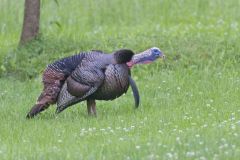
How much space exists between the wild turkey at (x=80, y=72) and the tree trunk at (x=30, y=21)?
3.96 m

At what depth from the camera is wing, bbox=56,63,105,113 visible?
10289 millimetres

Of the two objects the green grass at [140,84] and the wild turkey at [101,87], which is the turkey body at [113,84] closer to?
the wild turkey at [101,87]

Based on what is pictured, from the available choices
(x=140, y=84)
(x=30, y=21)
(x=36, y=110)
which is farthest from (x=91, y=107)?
(x=30, y=21)

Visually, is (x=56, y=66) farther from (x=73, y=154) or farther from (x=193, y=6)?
(x=193, y=6)

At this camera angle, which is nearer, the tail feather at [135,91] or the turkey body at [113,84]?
the turkey body at [113,84]

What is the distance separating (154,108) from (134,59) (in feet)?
2.47

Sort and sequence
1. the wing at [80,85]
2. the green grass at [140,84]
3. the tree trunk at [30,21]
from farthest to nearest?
the tree trunk at [30,21] → the wing at [80,85] → the green grass at [140,84]

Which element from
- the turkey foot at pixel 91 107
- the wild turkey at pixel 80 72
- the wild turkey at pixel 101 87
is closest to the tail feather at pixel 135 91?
the wild turkey at pixel 101 87

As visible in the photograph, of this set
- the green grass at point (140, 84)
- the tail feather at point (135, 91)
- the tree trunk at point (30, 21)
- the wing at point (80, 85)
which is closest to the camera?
the green grass at point (140, 84)

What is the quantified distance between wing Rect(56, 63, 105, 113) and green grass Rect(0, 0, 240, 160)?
0.83ft

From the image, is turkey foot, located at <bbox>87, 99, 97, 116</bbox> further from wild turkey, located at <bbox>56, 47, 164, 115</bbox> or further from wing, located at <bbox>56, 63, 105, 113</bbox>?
wing, located at <bbox>56, 63, 105, 113</bbox>

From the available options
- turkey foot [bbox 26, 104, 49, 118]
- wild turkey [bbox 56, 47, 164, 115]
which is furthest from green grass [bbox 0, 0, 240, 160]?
wild turkey [bbox 56, 47, 164, 115]

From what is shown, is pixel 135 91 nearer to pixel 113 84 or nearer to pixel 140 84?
pixel 113 84

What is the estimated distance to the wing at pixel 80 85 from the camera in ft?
33.8
